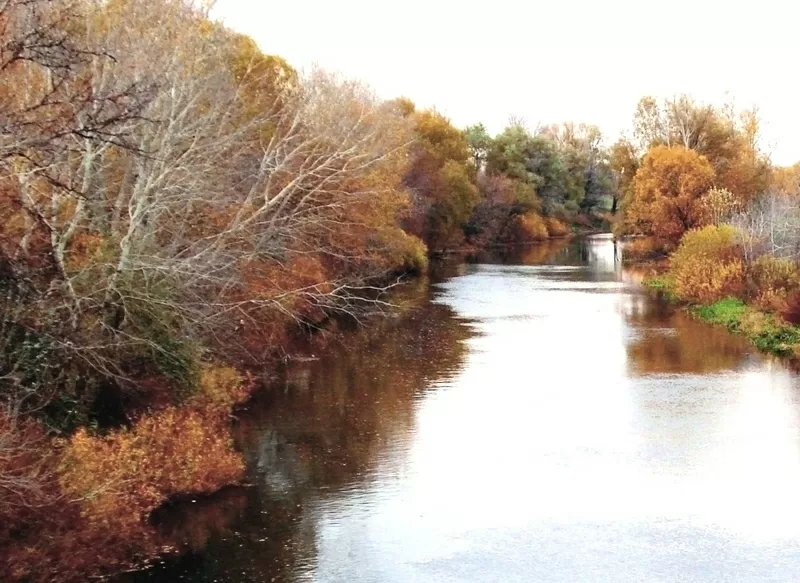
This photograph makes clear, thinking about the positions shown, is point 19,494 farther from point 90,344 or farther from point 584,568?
point 584,568

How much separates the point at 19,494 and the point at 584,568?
5.79 meters

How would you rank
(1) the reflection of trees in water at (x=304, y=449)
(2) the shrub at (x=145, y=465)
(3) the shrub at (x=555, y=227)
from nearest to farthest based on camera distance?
1. (2) the shrub at (x=145, y=465)
2. (1) the reflection of trees in water at (x=304, y=449)
3. (3) the shrub at (x=555, y=227)

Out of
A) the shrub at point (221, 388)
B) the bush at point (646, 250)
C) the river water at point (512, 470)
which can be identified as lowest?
the river water at point (512, 470)

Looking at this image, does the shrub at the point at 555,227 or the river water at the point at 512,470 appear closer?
the river water at the point at 512,470

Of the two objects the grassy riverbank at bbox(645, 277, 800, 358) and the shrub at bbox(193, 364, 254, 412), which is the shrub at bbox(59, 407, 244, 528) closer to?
the shrub at bbox(193, 364, 254, 412)

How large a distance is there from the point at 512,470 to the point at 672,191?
3326 centimetres

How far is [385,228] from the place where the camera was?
32.0 meters

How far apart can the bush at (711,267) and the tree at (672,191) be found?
363 inches

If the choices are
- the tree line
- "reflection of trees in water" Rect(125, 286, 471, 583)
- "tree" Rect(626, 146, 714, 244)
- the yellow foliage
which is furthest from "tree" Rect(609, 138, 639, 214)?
Result: the tree line

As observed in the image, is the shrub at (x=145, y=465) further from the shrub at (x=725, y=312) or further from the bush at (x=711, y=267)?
the bush at (x=711, y=267)

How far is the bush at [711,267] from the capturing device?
97.7 ft

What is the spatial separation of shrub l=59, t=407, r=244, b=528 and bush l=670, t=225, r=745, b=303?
20.8 m

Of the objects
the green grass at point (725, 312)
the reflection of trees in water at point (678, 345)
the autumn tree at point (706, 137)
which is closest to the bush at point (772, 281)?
the green grass at point (725, 312)

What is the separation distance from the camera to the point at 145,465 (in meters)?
11.5
